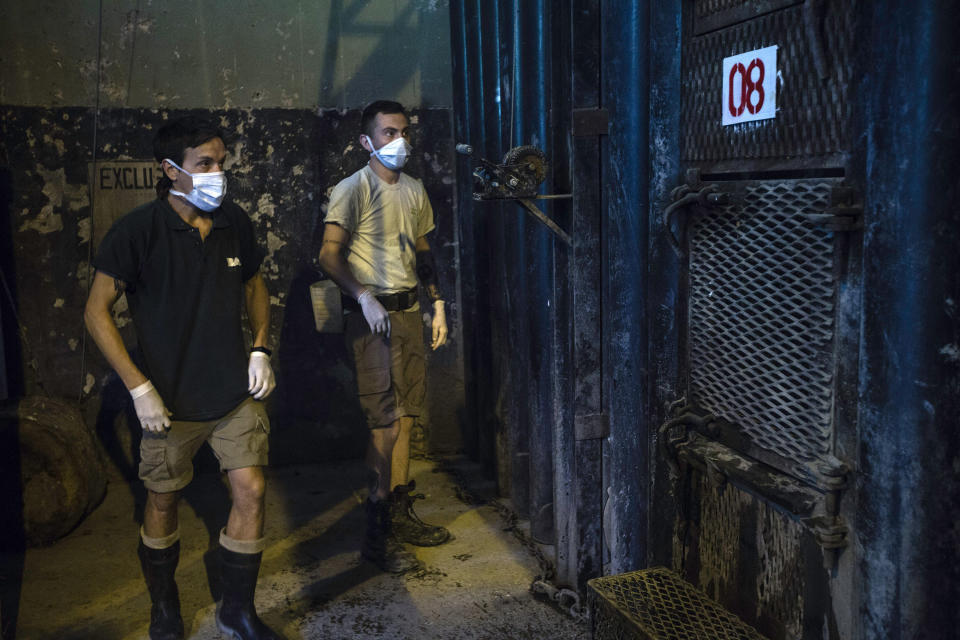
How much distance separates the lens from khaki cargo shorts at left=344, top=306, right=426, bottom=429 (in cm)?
455

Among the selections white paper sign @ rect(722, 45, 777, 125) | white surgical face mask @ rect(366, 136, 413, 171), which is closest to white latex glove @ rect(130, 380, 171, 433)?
white surgical face mask @ rect(366, 136, 413, 171)

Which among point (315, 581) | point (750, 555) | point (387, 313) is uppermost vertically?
point (387, 313)

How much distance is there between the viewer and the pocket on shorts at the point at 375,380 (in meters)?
4.55

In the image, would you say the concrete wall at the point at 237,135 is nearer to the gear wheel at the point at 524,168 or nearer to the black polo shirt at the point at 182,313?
the black polo shirt at the point at 182,313

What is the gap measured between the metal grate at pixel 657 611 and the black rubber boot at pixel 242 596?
1.41m

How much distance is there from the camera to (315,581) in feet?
14.0

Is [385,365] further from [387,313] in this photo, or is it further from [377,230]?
[377,230]

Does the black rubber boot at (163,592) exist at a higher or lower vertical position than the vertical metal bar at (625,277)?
lower

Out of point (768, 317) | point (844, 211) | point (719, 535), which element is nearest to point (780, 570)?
point (719, 535)

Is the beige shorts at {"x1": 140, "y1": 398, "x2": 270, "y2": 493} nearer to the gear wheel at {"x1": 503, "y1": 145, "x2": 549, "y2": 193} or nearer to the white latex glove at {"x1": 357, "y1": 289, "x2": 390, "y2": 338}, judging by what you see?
the white latex glove at {"x1": 357, "y1": 289, "x2": 390, "y2": 338}

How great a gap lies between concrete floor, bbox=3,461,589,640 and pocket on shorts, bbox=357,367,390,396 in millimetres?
844

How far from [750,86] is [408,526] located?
113 inches

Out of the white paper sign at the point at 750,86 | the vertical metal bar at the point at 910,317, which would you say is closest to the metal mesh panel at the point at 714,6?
the white paper sign at the point at 750,86

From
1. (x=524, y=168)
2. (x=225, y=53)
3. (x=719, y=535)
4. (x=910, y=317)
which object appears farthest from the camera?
(x=225, y=53)
